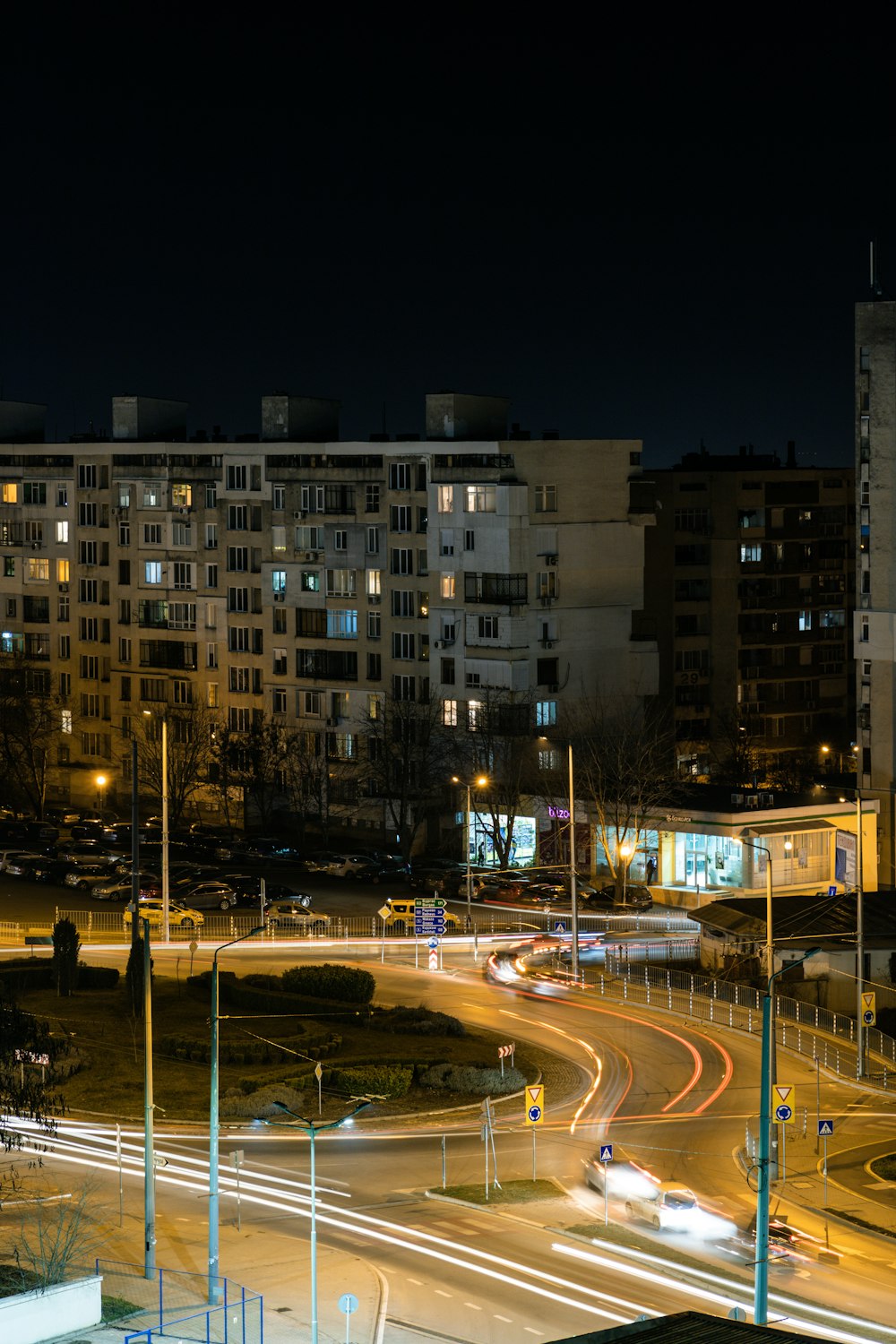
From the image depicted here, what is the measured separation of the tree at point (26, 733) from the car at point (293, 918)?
2858cm

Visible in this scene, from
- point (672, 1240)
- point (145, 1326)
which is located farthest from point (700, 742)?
point (145, 1326)

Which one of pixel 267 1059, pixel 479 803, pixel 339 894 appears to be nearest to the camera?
pixel 267 1059

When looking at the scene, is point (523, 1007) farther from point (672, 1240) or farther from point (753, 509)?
point (753, 509)

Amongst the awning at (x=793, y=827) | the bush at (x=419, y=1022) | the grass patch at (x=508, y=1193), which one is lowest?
the grass patch at (x=508, y=1193)

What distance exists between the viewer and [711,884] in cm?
7925

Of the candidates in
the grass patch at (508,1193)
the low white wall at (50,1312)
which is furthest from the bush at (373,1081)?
the low white wall at (50,1312)

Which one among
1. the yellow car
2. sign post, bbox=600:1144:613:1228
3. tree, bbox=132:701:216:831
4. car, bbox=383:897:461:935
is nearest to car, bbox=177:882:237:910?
the yellow car

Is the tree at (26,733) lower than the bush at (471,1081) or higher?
higher

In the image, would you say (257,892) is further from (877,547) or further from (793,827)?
(877,547)

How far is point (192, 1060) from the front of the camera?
5450cm

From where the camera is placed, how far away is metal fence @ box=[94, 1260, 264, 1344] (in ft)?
107

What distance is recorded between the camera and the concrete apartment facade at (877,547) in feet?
273

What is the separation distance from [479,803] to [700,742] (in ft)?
99.8

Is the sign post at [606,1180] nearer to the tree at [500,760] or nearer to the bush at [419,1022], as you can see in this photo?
the bush at [419,1022]
